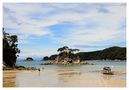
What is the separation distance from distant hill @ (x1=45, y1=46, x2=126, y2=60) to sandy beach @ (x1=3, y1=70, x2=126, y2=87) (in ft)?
0.46

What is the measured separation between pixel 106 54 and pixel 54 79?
474mm

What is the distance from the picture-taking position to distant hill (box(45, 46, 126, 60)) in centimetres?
362

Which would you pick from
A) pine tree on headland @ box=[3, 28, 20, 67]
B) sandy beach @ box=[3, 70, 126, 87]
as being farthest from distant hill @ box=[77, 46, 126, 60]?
pine tree on headland @ box=[3, 28, 20, 67]

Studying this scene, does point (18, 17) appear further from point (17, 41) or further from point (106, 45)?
point (106, 45)

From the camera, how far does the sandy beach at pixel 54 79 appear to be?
363cm

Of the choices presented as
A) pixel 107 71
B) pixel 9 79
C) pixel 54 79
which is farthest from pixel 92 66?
pixel 9 79

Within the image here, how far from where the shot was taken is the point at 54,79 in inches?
145

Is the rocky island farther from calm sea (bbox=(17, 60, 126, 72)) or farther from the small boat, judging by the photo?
the small boat

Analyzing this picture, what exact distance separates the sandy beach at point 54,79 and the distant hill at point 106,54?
14 centimetres

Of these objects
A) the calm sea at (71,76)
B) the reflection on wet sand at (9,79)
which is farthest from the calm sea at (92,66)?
the reflection on wet sand at (9,79)

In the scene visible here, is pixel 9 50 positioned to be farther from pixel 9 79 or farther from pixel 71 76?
pixel 71 76

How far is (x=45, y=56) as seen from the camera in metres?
3.67

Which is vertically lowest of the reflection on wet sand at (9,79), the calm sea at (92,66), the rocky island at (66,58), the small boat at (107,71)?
the reflection on wet sand at (9,79)

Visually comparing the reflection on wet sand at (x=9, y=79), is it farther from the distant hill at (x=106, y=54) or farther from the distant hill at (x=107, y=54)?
the distant hill at (x=107, y=54)
